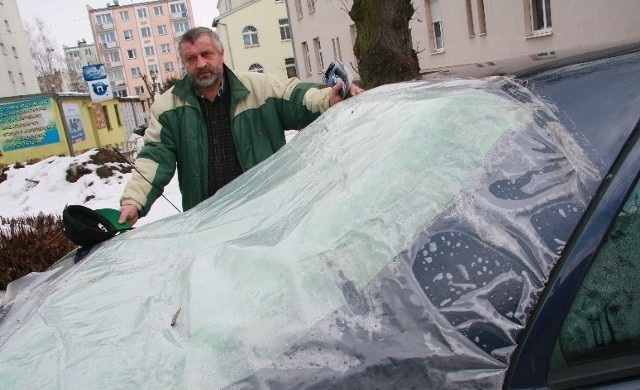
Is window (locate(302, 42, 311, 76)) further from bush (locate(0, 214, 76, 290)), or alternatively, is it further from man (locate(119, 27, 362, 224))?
man (locate(119, 27, 362, 224))

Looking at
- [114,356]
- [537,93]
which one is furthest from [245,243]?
[537,93]

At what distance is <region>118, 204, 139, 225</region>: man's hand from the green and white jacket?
29 cm

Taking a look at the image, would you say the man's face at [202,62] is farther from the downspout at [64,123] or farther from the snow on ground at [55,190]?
the downspout at [64,123]

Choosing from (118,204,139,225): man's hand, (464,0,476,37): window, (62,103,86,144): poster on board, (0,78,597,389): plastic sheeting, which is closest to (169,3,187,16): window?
(62,103,86,144): poster on board

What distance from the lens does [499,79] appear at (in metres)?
1.50

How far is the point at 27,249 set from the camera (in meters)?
3.95

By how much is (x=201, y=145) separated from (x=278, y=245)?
186 centimetres

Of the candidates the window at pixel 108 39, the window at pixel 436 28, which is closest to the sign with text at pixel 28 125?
the window at pixel 436 28

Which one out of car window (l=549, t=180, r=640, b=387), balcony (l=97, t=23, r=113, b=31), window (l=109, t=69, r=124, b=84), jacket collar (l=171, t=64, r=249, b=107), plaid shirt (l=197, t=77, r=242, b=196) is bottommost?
car window (l=549, t=180, r=640, b=387)

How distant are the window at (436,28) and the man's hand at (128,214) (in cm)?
1375

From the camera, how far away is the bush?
380 cm

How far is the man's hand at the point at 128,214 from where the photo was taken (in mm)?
2529

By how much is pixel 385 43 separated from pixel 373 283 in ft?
14.0

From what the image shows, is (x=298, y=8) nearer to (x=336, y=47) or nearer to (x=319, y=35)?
(x=319, y=35)
